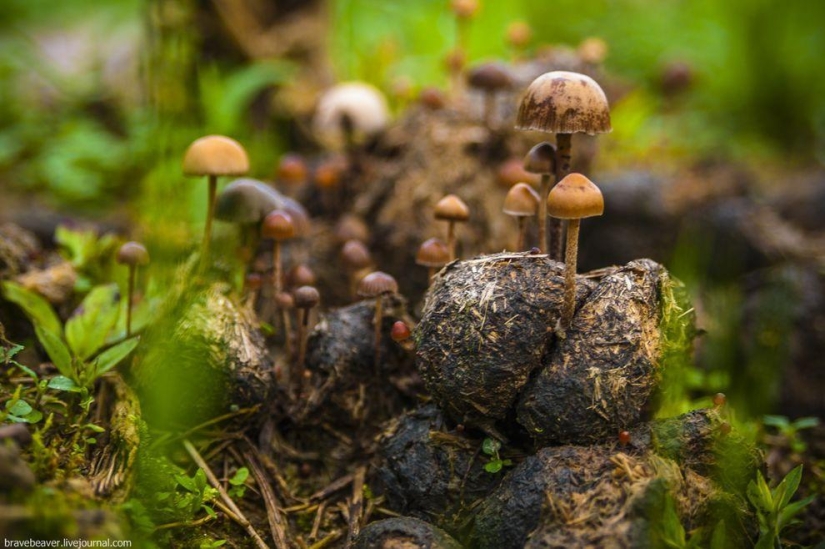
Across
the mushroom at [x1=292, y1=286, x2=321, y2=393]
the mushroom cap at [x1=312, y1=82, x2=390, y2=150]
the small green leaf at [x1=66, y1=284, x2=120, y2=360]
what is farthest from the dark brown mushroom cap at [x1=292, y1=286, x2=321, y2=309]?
the mushroom cap at [x1=312, y1=82, x2=390, y2=150]

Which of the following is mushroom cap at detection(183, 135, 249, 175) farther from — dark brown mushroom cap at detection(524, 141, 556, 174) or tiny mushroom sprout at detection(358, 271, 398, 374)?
dark brown mushroom cap at detection(524, 141, 556, 174)

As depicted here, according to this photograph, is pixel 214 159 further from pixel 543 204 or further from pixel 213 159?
pixel 543 204

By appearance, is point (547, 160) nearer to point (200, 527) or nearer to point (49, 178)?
point (200, 527)

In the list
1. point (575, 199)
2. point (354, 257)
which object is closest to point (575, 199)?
point (575, 199)

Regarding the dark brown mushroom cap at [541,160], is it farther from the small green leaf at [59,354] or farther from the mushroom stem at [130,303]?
the small green leaf at [59,354]

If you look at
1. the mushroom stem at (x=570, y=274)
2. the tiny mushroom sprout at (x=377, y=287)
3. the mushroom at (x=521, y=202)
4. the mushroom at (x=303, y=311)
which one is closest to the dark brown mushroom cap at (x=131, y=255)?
the mushroom at (x=303, y=311)
